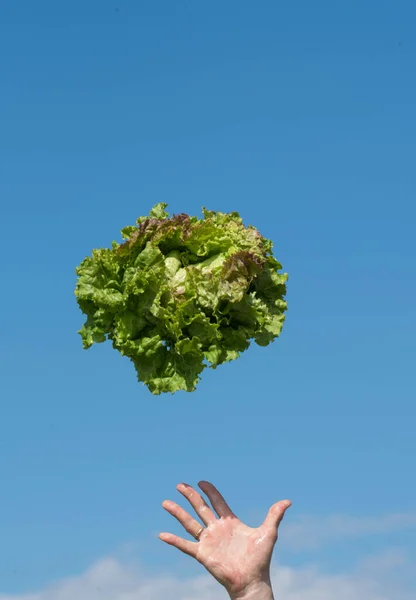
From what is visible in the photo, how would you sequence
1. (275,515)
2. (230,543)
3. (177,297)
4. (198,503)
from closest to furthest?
(177,297) < (230,543) < (275,515) < (198,503)

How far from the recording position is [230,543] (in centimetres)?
1716

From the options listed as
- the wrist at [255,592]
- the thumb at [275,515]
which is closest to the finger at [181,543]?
the wrist at [255,592]

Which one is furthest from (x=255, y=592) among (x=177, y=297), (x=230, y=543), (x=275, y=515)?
(x=177, y=297)

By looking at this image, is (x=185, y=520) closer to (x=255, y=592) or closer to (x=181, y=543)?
(x=181, y=543)

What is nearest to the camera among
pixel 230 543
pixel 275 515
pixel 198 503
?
pixel 230 543

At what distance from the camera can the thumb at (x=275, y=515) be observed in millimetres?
17297

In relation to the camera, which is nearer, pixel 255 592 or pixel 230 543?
pixel 255 592

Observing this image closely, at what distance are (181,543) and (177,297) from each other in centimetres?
299

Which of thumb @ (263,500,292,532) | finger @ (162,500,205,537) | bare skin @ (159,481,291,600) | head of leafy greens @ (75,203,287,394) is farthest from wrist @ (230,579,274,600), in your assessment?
head of leafy greens @ (75,203,287,394)

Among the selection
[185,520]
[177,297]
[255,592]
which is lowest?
[255,592]

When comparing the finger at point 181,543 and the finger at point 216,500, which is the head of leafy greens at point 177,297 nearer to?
the finger at point 216,500

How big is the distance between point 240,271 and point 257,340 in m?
1.07

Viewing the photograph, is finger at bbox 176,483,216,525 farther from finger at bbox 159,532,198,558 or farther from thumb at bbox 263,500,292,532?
thumb at bbox 263,500,292,532

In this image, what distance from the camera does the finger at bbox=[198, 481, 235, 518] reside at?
17484 mm
